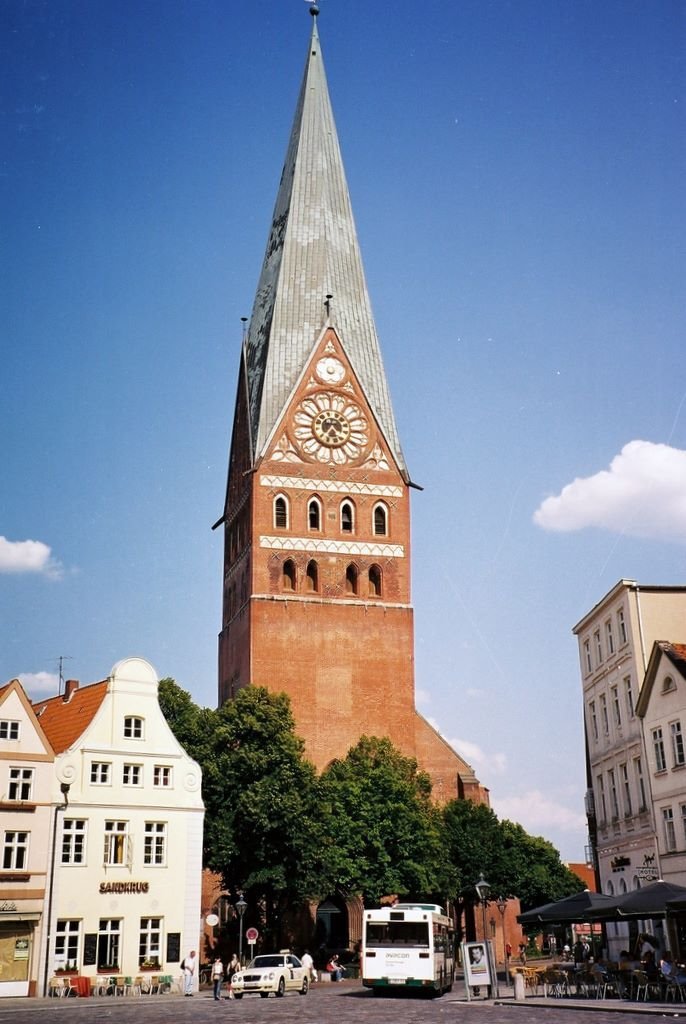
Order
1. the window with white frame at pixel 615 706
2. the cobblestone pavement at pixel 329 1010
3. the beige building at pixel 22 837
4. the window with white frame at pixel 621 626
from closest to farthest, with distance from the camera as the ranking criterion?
the cobblestone pavement at pixel 329 1010 < the beige building at pixel 22 837 < the window with white frame at pixel 621 626 < the window with white frame at pixel 615 706

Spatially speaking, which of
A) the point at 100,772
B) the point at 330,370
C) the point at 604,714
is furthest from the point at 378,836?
the point at 330,370

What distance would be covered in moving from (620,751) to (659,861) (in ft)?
18.8

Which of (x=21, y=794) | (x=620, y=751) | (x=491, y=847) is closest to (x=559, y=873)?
(x=491, y=847)

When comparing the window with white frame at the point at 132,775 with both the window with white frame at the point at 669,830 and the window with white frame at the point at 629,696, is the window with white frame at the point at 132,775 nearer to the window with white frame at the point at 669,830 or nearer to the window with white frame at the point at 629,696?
the window with white frame at the point at 629,696

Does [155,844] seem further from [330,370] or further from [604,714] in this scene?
[330,370]

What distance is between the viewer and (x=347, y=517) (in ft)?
235

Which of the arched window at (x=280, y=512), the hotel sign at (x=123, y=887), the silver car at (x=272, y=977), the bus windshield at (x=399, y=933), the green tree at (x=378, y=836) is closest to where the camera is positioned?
the bus windshield at (x=399, y=933)

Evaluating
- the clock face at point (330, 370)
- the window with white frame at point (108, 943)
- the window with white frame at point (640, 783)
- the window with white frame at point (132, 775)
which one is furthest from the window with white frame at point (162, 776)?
the clock face at point (330, 370)

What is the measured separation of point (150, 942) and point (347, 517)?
3178 centimetres

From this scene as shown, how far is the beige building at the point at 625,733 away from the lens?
45531 mm

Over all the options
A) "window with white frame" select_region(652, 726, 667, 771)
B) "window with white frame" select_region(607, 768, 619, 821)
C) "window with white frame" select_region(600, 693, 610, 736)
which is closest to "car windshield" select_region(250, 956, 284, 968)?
"window with white frame" select_region(652, 726, 667, 771)

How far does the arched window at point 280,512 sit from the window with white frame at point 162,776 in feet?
78.2

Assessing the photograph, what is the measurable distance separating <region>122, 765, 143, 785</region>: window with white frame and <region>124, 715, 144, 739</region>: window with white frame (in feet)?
3.82

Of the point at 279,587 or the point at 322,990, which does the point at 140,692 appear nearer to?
the point at 322,990
